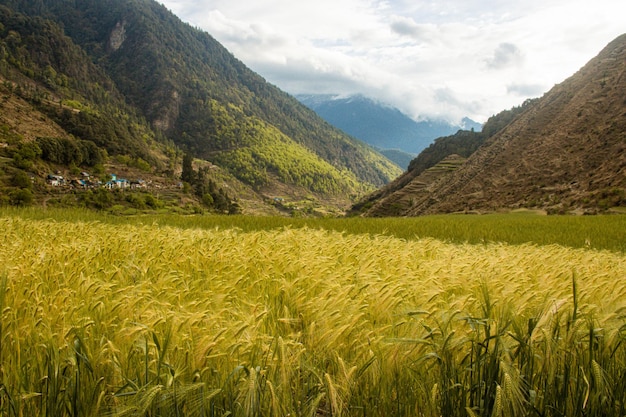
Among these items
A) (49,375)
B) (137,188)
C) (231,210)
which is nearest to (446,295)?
(49,375)

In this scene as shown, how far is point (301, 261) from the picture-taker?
4555mm

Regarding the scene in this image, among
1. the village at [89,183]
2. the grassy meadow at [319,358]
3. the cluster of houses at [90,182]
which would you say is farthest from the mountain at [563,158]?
the cluster of houses at [90,182]

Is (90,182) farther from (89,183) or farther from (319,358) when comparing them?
(319,358)

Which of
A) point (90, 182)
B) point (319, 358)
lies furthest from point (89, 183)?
point (319, 358)

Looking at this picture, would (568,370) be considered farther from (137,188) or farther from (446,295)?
(137,188)

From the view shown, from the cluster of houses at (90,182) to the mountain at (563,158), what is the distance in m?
77.3

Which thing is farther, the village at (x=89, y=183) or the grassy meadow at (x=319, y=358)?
the village at (x=89, y=183)

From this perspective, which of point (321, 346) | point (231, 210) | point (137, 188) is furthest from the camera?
point (231, 210)

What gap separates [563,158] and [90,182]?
4239 inches

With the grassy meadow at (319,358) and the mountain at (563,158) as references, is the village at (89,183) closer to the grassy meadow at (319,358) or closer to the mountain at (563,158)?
the mountain at (563,158)

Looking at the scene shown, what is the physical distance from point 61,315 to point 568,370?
3.34 meters

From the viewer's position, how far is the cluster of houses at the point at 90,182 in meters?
92.1

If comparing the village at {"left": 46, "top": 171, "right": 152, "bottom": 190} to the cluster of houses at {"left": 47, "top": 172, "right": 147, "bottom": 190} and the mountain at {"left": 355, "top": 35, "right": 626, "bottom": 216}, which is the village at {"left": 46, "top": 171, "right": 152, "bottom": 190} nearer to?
the cluster of houses at {"left": 47, "top": 172, "right": 147, "bottom": 190}

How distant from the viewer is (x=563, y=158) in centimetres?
5691
